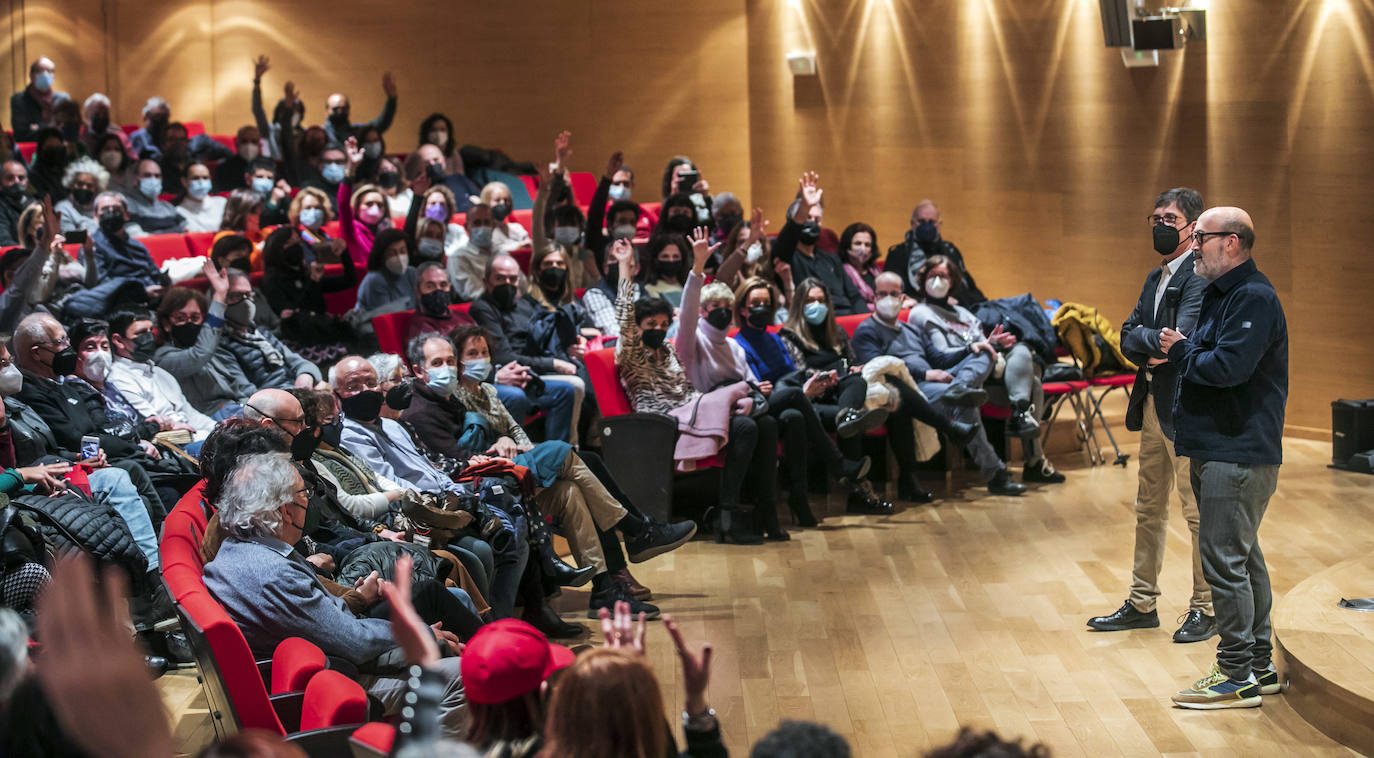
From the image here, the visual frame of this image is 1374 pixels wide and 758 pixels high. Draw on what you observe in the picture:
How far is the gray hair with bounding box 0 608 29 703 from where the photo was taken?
6.52ft

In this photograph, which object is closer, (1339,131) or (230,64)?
(1339,131)

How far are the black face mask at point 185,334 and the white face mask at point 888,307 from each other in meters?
3.23

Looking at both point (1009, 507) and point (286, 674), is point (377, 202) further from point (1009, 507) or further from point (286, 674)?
point (286, 674)

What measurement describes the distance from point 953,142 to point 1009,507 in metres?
3.87

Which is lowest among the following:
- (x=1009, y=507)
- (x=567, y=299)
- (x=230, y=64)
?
(x=1009, y=507)

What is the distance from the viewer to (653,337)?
596 cm

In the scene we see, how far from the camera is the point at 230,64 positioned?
1224 centimetres

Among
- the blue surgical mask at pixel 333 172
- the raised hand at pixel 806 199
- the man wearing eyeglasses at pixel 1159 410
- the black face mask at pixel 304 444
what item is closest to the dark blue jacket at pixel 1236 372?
the man wearing eyeglasses at pixel 1159 410

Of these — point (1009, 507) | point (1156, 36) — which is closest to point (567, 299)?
point (1009, 507)

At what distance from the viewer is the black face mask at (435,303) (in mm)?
6383

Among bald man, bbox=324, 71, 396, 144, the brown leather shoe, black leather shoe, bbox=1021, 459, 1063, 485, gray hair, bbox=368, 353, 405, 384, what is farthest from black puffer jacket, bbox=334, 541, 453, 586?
bald man, bbox=324, 71, 396, 144

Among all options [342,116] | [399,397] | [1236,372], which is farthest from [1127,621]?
[342,116]

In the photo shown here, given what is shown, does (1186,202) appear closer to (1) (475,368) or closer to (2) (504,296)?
(1) (475,368)

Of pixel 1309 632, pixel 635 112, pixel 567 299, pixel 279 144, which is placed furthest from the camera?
pixel 635 112
